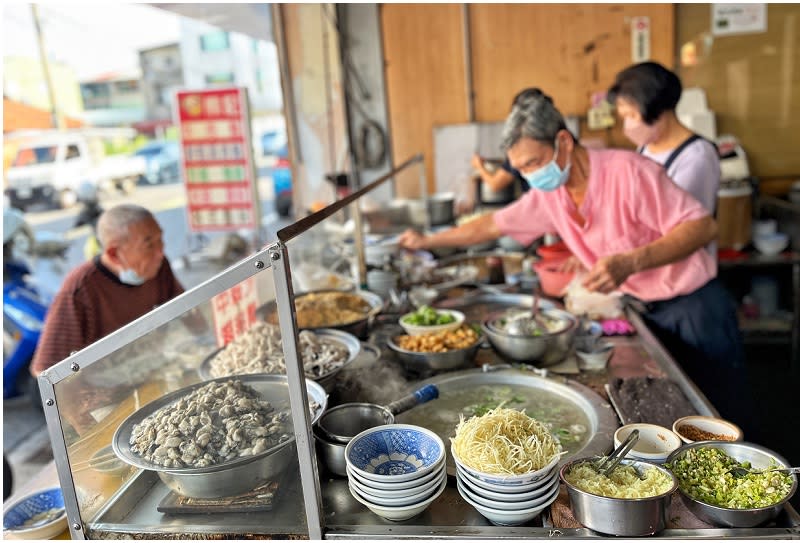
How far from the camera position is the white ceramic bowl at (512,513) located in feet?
5.28

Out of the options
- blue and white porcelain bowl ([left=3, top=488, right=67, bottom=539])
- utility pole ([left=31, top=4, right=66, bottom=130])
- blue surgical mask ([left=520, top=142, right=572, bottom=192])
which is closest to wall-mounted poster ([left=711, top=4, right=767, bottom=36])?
blue surgical mask ([left=520, top=142, right=572, bottom=192])

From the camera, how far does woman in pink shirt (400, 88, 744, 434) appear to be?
2895 mm

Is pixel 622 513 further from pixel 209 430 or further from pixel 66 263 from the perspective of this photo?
pixel 66 263

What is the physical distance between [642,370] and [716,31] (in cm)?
526

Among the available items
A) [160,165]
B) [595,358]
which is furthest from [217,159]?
[160,165]

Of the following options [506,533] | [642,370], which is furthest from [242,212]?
[506,533]

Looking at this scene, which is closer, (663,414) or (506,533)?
(506,533)

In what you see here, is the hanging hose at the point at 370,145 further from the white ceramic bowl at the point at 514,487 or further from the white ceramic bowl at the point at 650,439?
the white ceramic bowl at the point at 514,487

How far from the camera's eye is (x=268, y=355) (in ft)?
7.91

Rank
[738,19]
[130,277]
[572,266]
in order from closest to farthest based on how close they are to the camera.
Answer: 1. [130,277]
2. [572,266]
3. [738,19]

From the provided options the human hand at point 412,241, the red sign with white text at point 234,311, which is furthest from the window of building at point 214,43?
the red sign with white text at point 234,311

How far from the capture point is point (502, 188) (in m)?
6.22

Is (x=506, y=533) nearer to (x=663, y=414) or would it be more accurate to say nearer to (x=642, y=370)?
(x=663, y=414)

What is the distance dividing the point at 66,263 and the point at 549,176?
33.6ft
